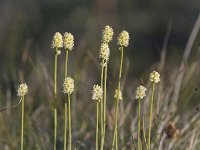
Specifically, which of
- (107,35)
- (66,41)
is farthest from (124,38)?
(66,41)

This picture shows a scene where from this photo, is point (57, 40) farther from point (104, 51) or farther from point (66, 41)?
point (104, 51)

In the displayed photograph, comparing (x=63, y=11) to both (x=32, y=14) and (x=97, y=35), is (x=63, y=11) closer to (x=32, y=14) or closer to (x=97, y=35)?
(x=32, y=14)

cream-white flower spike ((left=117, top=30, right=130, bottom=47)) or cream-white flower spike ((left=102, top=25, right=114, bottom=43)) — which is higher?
cream-white flower spike ((left=102, top=25, right=114, bottom=43))

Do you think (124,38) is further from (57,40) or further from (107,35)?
(57,40)

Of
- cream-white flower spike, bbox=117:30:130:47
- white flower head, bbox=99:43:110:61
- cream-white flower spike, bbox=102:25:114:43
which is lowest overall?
white flower head, bbox=99:43:110:61

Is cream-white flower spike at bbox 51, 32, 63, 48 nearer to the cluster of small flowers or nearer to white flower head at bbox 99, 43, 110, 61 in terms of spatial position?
the cluster of small flowers

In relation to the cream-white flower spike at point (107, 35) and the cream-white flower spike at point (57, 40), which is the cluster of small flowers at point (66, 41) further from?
the cream-white flower spike at point (107, 35)

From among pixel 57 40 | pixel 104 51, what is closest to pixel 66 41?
pixel 57 40

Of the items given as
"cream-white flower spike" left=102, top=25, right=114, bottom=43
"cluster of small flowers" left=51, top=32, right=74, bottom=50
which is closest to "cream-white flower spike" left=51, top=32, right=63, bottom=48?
"cluster of small flowers" left=51, top=32, right=74, bottom=50

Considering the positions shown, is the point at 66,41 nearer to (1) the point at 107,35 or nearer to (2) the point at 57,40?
(2) the point at 57,40

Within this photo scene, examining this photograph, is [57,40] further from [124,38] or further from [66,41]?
[124,38]

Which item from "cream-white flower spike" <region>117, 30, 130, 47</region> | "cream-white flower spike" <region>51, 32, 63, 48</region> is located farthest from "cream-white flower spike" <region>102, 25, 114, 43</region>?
"cream-white flower spike" <region>51, 32, 63, 48</region>
